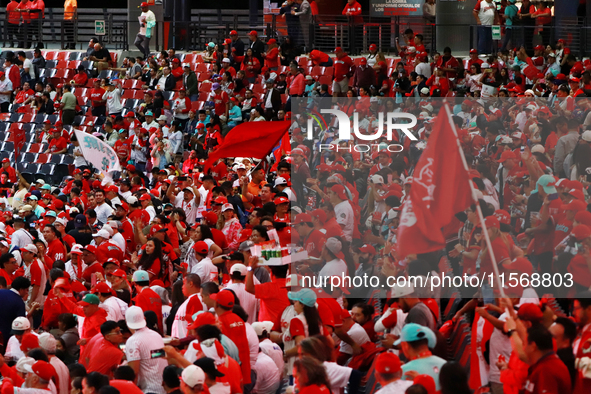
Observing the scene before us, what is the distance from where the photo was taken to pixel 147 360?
728cm

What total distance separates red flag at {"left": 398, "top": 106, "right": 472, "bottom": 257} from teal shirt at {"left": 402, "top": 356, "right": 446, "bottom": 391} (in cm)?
158

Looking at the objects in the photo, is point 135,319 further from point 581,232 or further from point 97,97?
point 97,97

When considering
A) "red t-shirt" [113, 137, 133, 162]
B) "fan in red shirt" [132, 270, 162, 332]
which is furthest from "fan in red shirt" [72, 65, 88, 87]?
"fan in red shirt" [132, 270, 162, 332]

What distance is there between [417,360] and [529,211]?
4745mm

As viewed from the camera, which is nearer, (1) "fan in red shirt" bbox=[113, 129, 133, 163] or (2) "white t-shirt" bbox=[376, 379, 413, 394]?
(2) "white t-shirt" bbox=[376, 379, 413, 394]

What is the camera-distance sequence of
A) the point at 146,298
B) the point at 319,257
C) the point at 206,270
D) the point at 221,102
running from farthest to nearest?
the point at 221,102 < the point at 206,270 < the point at 319,257 < the point at 146,298

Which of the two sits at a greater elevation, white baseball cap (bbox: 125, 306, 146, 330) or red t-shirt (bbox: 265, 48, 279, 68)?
red t-shirt (bbox: 265, 48, 279, 68)

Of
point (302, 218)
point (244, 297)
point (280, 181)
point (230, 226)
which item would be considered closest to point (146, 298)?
point (244, 297)

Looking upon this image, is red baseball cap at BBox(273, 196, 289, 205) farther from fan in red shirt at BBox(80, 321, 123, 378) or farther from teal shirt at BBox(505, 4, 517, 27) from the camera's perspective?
teal shirt at BBox(505, 4, 517, 27)

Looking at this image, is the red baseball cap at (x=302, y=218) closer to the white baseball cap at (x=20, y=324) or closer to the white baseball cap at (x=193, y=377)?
the white baseball cap at (x=20, y=324)

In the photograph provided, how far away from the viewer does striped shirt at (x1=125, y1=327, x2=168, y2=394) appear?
723 cm

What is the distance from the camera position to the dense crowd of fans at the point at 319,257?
20.9 ft

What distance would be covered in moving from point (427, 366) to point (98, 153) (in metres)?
13.3

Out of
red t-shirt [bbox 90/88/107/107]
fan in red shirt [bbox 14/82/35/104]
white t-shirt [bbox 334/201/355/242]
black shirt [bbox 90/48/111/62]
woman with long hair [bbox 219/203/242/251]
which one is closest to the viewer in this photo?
white t-shirt [bbox 334/201/355/242]
